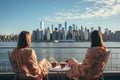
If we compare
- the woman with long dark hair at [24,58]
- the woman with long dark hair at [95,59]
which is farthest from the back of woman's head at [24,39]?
the woman with long dark hair at [95,59]

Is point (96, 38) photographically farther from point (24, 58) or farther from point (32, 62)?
point (24, 58)

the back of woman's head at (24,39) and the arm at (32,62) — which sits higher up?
the back of woman's head at (24,39)

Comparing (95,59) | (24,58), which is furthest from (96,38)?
(24,58)

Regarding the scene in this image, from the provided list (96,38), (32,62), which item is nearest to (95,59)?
(96,38)

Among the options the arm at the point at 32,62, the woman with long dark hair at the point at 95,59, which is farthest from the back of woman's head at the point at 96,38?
the arm at the point at 32,62

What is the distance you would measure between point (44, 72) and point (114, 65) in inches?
153

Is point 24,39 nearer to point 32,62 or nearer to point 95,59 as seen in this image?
point 32,62

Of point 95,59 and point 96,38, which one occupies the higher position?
point 96,38

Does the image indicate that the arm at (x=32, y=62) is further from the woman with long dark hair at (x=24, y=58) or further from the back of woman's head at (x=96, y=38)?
the back of woman's head at (x=96, y=38)

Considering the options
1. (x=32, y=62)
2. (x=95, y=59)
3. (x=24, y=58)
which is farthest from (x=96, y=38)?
(x=24, y=58)

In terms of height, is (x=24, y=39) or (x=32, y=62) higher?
(x=24, y=39)

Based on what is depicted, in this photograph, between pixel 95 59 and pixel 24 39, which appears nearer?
pixel 24 39

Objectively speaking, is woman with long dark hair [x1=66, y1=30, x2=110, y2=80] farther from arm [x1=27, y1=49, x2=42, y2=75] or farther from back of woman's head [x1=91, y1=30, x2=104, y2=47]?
arm [x1=27, y1=49, x2=42, y2=75]

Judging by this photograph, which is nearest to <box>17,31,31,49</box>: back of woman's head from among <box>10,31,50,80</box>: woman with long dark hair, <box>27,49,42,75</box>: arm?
<box>10,31,50,80</box>: woman with long dark hair
